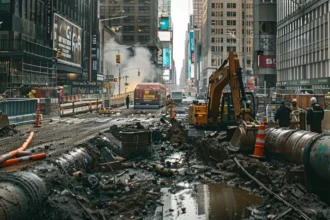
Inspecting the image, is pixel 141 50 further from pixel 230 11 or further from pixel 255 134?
pixel 255 134

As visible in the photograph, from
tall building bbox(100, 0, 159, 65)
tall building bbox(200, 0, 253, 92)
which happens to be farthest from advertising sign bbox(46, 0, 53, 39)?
tall building bbox(200, 0, 253, 92)

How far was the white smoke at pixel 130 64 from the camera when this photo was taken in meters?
102

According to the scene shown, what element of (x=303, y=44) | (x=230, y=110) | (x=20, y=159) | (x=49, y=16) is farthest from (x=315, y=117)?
(x=49, y=16)

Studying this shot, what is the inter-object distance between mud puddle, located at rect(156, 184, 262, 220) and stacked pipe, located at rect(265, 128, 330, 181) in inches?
54.0

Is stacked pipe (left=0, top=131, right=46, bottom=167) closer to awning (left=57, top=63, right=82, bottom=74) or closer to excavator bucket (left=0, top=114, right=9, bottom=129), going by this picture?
excavator bucket (left=0, top=114, right=9, bottom=129)

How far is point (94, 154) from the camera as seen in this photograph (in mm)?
10750

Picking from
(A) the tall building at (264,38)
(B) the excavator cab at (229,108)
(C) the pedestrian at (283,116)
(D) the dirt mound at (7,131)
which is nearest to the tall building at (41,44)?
(D) the dirt mound at (7,131)

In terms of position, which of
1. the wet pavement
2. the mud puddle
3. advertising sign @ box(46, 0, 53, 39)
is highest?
advertising sign @ box(46, 0, 53, 39)

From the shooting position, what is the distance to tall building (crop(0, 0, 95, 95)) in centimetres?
4047

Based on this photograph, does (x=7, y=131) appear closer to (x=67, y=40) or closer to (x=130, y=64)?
(x=67, y=40)

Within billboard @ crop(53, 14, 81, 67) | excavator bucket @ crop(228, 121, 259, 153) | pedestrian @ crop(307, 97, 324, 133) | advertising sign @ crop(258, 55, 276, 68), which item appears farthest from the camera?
advertising sign @ crop(258, 55, 276, 68)

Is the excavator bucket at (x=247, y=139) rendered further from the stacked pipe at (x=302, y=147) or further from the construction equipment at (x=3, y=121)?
the construction equipment at (x=3, y=121)

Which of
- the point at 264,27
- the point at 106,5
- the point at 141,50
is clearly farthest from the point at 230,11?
the point at 264,27

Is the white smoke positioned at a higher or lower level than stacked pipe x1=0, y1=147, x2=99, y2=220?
higher
